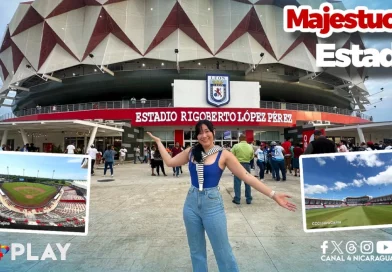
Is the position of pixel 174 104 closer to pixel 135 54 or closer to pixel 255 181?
pixel 135 54

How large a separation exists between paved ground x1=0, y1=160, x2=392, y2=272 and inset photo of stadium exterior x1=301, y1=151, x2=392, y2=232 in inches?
21.5

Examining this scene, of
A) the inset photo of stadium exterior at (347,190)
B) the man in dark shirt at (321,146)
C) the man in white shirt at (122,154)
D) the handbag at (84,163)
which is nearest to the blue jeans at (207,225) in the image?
the inset photo of stadium exterior at (347,190)

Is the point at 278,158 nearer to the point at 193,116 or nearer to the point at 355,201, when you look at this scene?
the point at 355,201

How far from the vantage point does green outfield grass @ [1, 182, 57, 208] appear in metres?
3.00

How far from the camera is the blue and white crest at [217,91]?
27781 mm

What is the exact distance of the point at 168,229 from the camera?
14.7 feet

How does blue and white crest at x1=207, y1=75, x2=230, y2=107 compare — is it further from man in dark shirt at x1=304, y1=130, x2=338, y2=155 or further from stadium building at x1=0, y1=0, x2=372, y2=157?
man in dark shirt at x1=304, y1=130, x2=338, y2=155

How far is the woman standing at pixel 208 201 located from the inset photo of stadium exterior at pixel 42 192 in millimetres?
1448

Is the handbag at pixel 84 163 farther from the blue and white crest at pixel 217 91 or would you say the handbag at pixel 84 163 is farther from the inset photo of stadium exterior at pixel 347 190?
the blue and white crest at pixel 217 91

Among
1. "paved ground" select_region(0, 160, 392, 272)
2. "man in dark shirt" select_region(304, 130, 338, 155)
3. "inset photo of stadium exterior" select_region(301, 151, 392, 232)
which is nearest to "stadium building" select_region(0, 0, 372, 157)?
"paved ground" select_region(0, 160, 392, 272)

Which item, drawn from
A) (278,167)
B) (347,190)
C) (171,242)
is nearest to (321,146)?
(347,190)

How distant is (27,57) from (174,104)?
21.6 m

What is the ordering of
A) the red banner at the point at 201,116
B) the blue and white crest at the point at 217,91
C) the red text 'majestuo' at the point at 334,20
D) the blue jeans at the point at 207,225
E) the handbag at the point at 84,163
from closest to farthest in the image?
the blue jeans at the point at 207,225 < the handbag at the point at 84,163 < the red text 'majestuo' at the point at 334,20 < the red banner at the point at 201,116 < the blue and white crest at the point at 217,91

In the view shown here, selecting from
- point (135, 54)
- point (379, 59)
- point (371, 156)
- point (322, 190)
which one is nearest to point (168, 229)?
point (322, 190)
